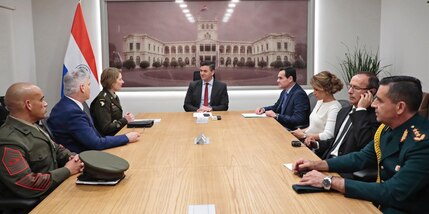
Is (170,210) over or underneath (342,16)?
underneath

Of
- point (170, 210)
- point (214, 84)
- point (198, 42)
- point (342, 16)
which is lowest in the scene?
point (170, 210)

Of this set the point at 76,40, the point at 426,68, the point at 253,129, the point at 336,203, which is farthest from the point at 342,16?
the point at 336,203

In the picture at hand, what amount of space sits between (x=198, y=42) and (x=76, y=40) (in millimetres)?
1829

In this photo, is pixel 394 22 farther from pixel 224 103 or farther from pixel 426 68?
pixel 224 103

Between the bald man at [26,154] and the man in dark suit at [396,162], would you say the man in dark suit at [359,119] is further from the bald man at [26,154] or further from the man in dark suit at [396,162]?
the bald man at [26,154]

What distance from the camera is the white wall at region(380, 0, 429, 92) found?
495 centimetres

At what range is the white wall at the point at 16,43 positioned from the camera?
5105 mm

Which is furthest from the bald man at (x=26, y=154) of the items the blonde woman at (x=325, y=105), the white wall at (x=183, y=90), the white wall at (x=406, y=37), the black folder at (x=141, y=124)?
the white wall at (x=406, y=37)

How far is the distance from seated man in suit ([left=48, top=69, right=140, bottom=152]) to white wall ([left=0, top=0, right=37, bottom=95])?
2.62 meters

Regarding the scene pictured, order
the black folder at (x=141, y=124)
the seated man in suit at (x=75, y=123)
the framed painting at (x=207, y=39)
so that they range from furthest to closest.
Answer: the framed painting at (x=207, y=39)
the black folder at (x=141, y=124)
the seated man in suit at (x=75, y=123)

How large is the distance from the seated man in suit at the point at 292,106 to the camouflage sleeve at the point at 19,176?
299 centimetres

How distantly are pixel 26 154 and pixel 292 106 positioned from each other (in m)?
3.22

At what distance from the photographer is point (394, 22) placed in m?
5.77

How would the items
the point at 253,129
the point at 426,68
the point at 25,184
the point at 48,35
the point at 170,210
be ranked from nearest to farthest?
the point at 170,210
the point at 25,184
the point at 253,129
the point at 426,68
the point at 48,35
